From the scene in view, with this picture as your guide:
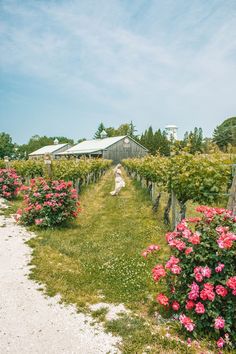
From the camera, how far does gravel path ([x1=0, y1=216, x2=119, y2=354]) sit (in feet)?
12.3

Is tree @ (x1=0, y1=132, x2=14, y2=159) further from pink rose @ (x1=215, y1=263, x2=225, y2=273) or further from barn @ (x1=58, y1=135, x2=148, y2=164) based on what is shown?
pink rose @ (x1=215, y1=263, x2=225, y2=273)

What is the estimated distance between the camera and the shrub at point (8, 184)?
15641 millimetres

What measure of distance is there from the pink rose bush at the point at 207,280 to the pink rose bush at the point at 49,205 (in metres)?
5.96

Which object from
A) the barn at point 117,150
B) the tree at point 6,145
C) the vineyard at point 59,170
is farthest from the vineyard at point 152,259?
the tree at point 6,145

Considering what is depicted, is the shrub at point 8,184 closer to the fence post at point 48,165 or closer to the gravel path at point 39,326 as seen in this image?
the fence post at point 48,165

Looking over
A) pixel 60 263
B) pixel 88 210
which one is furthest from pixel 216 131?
pixel 60 263

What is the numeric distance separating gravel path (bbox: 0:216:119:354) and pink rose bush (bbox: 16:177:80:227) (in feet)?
12.3

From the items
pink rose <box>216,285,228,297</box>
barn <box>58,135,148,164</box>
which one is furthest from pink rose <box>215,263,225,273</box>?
barn <box>58,135,148,164</box>

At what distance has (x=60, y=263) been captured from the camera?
6.65m

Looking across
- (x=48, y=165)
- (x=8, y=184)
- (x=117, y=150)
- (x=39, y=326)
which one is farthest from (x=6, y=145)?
(x=39, y=326)

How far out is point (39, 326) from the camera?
4.20 metres

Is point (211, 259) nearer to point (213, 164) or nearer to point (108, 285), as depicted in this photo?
point (108, 285)

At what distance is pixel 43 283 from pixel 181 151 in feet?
16.2

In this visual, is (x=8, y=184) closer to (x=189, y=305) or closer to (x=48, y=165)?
(x=48, y=165)
